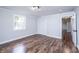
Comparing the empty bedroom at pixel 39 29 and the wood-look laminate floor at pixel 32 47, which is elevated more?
the empty bedroom at pixel 39 29

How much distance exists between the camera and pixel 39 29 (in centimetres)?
823

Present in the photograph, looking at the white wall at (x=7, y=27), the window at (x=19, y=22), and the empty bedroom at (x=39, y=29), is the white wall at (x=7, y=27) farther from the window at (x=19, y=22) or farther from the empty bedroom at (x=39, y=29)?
the window at (x=19, y=22)

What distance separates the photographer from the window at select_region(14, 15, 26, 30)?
224 inches

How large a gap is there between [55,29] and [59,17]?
3.06 ft

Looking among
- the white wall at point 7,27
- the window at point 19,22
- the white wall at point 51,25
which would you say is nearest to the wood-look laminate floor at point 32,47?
the white wall at point 7,27

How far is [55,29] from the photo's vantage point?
22.1 ft

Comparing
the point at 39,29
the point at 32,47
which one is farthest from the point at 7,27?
the point at 39,29

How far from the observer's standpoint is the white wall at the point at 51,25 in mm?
6355

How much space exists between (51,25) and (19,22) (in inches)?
98.0

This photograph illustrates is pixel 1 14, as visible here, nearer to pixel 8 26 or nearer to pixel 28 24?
pixel 8 26

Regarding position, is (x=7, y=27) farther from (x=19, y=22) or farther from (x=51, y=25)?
(x=51, y=25)

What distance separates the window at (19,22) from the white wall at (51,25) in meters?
1.99
